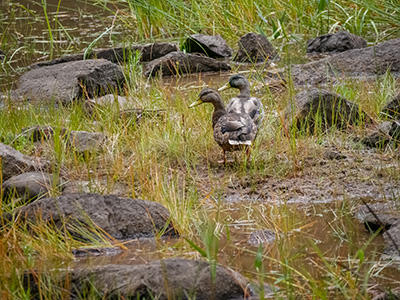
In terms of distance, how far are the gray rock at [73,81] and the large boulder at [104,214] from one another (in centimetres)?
351

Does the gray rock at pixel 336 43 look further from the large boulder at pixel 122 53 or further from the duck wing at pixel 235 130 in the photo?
the duck wing at pixel 235 130

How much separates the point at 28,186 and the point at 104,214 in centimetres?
90

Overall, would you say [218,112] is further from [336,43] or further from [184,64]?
[336,43]

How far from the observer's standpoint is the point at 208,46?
33.5ft

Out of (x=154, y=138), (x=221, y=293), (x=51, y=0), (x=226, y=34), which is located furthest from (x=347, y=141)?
(x=51, y=0)

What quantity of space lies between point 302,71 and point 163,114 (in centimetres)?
238

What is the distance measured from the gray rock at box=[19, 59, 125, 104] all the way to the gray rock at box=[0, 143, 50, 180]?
7.29 ft

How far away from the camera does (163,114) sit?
7.10 metres

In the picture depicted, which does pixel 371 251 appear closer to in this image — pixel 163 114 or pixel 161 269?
pixel 161 269

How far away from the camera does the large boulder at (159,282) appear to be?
3557mm

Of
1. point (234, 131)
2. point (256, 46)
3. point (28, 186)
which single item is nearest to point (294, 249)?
point (234, 131)

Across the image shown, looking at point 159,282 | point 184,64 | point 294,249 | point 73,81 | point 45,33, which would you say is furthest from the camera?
point 45,33

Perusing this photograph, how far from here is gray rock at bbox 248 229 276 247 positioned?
449cm

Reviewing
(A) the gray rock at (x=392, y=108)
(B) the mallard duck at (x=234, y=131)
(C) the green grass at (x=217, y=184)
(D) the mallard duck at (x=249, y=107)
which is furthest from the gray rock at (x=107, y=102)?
(A) the gray rock at (x=392, y=108)
